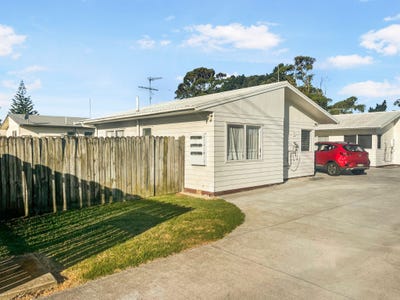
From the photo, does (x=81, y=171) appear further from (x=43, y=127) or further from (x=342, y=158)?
(x=43, y=127)

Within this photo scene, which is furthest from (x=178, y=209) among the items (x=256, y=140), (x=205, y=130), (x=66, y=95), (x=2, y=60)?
(x=66, y=95)

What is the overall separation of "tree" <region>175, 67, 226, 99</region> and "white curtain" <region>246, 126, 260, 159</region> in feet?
142

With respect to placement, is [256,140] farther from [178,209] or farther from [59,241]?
[59,241]

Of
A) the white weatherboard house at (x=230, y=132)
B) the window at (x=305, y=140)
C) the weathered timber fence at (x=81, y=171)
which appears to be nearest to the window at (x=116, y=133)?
the white weatherboard house at (x=230, y=132)

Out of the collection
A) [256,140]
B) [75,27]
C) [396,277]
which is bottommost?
[396,277]

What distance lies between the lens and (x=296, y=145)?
14.0 m

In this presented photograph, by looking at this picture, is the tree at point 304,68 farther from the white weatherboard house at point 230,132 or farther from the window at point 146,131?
the window at point 146,131

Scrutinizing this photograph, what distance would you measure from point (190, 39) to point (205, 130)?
1546 centimetres

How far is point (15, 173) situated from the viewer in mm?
7059

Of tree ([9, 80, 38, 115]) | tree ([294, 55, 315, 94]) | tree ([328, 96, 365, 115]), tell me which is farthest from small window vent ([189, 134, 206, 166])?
tree ([9, 80, 38, 115])

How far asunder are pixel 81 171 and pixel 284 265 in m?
6.11

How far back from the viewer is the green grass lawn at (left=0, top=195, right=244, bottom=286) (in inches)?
170

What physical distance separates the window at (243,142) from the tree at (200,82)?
142ft

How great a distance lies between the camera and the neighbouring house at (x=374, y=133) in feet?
65.6
